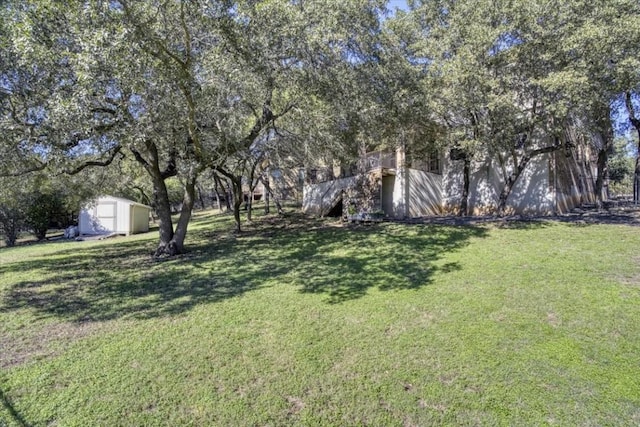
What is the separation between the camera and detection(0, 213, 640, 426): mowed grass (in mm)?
3504

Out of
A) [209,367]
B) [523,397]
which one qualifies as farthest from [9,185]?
[523,397]

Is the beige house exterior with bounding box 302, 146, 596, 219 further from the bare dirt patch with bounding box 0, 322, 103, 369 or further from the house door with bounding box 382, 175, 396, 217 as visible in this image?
the bare dirt patch with bounding box 0, 322, 103, 369

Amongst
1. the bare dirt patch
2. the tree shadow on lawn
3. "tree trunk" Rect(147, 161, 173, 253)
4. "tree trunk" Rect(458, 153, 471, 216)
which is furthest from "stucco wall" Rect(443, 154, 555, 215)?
the bare dirt patch

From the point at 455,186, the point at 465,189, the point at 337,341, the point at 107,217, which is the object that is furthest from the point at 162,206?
the point at 455,186

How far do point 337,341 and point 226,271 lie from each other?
446cm

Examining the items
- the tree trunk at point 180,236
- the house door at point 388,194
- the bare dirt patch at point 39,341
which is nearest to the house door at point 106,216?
the tree trunk at point 180,236

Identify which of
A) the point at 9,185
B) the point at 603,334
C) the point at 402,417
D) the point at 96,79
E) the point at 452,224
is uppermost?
the point at 96,79

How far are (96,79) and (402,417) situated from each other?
6518mm

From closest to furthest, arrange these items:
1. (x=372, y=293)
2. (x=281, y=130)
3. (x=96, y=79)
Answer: (x=96, y=79)
(x=372, y=293)
(x=281, y=130)

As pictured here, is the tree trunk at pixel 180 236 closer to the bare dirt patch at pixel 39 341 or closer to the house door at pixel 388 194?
the bare dirt patch at pixel 39 341

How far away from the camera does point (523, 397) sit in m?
3.62

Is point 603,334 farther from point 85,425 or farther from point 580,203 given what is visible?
point 580,203

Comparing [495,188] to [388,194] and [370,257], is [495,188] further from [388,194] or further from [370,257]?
[370,257]

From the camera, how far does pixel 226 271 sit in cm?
849
